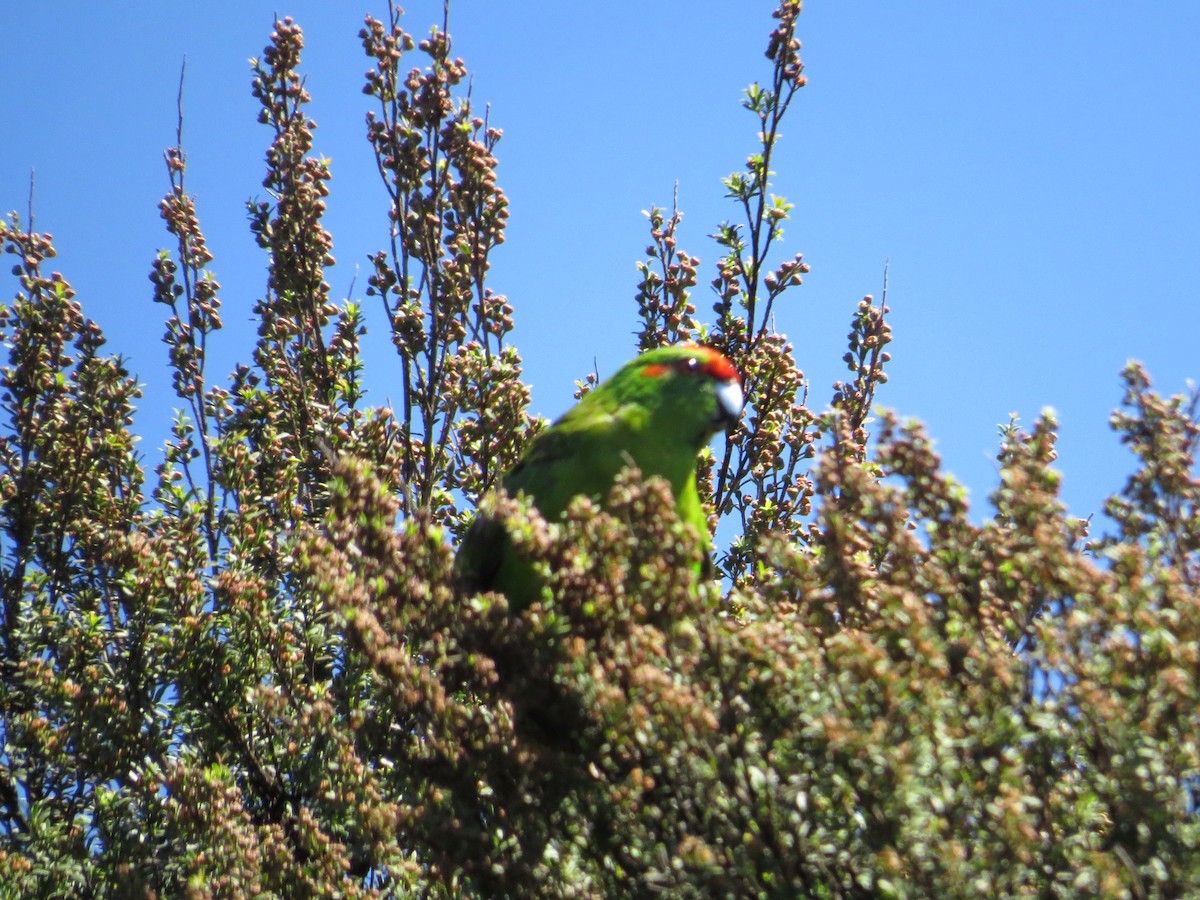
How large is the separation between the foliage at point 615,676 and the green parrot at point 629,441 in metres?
0.41

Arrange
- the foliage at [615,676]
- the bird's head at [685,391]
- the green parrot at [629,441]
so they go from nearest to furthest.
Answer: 1. the foliage at [615,676]
2. the green parrot at [629,441]
3. the bird's head at [685,391]

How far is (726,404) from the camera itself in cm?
375

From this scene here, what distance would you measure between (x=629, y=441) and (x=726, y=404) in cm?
37

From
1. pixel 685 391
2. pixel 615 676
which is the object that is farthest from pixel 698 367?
pixel 615 676

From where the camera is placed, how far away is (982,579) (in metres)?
2.75

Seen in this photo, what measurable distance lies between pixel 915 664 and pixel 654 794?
659 millimetres

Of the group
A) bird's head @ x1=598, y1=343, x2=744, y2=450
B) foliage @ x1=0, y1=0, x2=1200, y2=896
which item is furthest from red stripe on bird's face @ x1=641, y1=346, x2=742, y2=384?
foliage @ x1=0, y1=0, x2=1200, y2=896

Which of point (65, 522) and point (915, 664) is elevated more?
point (65, 522)

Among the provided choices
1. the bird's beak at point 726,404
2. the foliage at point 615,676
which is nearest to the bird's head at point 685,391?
the bird's beak at point 726,404

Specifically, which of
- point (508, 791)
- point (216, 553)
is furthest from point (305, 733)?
point (216, 553)

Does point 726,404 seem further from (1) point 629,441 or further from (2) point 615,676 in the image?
(2) point 615,676

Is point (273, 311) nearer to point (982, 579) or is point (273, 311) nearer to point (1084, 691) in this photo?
point (982, 579)

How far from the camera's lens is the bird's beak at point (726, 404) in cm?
374

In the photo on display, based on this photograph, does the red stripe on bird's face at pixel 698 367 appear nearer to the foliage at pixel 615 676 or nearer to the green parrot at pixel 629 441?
the green parrot at pixel 629 441
